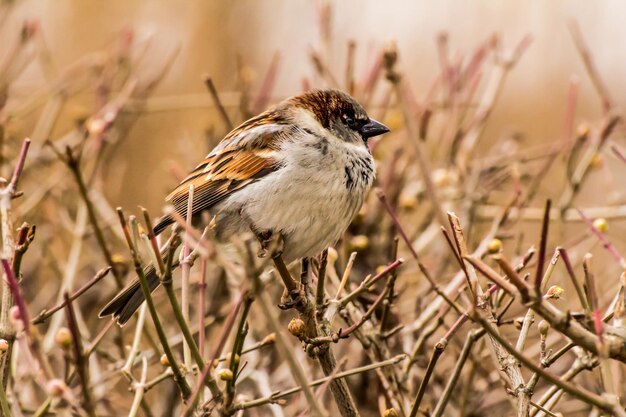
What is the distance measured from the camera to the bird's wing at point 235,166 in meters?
2.83

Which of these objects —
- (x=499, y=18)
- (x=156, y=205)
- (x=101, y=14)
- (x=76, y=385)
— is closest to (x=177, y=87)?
(x=101, y=14)

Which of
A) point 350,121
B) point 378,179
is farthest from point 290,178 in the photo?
point 378,179

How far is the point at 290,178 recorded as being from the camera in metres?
2.72

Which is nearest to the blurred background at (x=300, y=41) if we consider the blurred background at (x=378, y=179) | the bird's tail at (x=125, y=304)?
the blurred background at (x=378, y=179)

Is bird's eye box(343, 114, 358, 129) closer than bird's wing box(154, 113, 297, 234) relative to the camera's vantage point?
No

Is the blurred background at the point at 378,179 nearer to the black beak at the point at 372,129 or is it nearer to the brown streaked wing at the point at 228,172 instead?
the black beak at the point at 372,129

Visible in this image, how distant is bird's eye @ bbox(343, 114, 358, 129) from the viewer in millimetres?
3020

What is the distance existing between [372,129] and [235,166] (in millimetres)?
501

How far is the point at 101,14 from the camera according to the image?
270 inches

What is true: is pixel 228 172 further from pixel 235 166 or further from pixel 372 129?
pixel 372 129

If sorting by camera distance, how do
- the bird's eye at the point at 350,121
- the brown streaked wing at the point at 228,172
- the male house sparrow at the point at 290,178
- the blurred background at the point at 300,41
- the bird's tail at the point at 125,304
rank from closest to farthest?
the bird's tail at the point at 125,304 → the male house sparrow at the point at 290,178 → the brown streaked wing at the point at 228,172 → the bird's eye at the point at 350,121 → the blurred background at the point at 300,41

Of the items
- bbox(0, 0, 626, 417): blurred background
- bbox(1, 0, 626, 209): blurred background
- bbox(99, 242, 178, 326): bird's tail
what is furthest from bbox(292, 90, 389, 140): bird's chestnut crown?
bbox(1, 0, 626, 209): blurred background

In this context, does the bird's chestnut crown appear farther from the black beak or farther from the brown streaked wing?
the brown streaked wing

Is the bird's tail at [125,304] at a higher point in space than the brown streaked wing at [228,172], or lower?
lower
